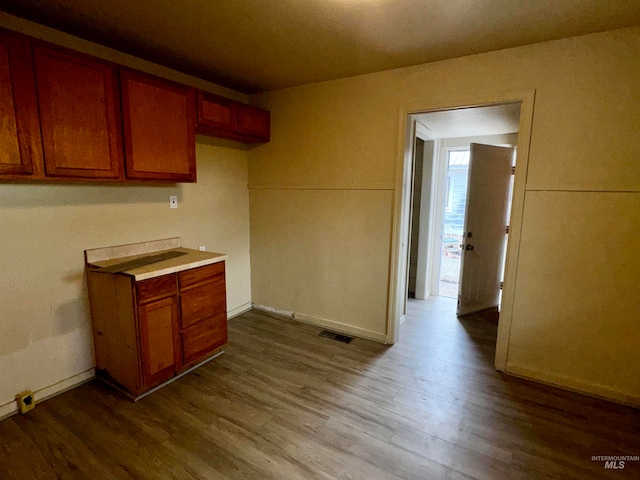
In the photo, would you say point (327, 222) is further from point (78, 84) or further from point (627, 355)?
point (627, 355)

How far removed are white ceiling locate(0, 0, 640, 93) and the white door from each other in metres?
1.69

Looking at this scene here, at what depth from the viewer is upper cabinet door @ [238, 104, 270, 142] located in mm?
3201

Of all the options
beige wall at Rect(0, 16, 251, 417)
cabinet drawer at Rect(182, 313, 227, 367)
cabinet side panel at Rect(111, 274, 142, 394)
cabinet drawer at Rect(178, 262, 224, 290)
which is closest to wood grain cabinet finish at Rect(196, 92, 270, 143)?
beige wall at Rect(0, 16, 251, 417)

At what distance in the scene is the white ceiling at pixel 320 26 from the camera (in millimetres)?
1828

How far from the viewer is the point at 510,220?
8.24 feet

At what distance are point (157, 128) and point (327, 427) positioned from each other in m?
2.49

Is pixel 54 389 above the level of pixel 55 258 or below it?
A: below

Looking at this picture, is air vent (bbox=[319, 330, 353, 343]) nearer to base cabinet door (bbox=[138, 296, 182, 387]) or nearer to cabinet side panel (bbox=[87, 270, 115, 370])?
base cabinet door (bbox=[138, 296, 182, 387])

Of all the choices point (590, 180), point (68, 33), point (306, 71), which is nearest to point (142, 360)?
point (68, 33)

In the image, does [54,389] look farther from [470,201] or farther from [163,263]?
[470,201]

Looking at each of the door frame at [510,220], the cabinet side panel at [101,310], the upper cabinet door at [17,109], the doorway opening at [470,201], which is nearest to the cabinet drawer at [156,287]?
the cabinet side panel at [101,310]

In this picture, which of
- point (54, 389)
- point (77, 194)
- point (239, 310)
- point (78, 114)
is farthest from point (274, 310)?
point (78, 114)

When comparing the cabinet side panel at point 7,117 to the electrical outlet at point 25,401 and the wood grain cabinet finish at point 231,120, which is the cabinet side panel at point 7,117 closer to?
the wood grain cabinet finish at point 231,120

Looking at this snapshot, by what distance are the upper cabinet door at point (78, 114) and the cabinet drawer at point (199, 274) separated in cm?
86
